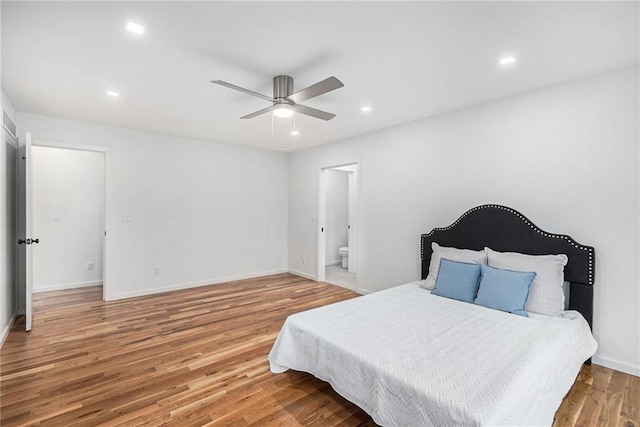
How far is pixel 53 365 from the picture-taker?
268 centimetres

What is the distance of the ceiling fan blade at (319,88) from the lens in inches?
89.0

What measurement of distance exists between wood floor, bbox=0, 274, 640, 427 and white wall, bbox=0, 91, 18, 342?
297mm

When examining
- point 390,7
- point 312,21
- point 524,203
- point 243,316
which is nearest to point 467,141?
point 524,203

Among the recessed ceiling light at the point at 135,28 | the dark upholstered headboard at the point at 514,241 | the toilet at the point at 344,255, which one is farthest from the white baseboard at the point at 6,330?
the toilet at the point at 344,255

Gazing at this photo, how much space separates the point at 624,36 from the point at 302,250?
17.1 feet

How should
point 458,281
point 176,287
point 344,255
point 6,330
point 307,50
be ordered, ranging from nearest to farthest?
point 307,50
point 458,281
point 6,330
point 176,287
point 344,255

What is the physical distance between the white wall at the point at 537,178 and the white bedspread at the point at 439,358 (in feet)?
1.69

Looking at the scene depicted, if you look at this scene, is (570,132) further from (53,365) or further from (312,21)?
(53,365)

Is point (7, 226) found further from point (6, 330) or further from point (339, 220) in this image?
point (339, 220)

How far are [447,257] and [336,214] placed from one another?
13.6 feet

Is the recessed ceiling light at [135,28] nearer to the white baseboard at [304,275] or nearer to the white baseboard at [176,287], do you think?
the white baseboard at [176,287]

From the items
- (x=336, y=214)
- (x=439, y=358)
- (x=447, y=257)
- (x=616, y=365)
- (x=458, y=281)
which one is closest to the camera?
(x=439, y=358)

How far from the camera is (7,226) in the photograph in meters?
3.43

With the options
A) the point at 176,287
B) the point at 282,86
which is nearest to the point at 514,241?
the point at 282,86
